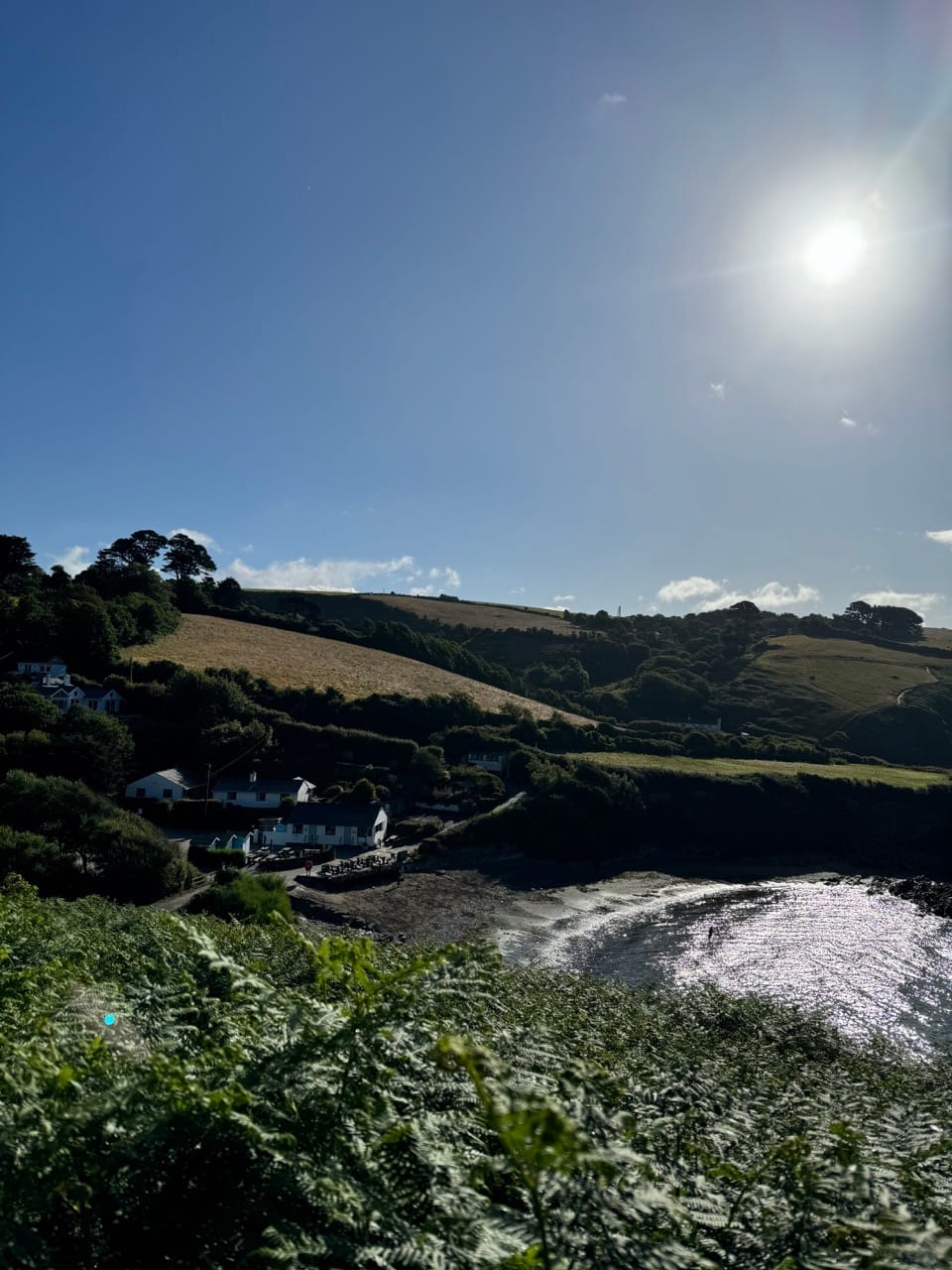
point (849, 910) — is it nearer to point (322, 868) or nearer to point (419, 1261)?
point (322, 868)

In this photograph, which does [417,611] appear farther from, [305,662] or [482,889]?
[482,889]

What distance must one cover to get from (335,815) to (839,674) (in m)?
99.1

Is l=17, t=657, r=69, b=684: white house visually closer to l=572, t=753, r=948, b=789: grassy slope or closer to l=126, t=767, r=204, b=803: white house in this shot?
l=126, t=767, r=204, b=803: white house

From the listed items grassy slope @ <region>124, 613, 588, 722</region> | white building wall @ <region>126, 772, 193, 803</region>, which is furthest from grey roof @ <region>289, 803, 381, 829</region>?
grassy slope @ <region>124, 613, 588, 722</region>

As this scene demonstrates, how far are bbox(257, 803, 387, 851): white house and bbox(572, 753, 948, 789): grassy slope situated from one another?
81.4 feet

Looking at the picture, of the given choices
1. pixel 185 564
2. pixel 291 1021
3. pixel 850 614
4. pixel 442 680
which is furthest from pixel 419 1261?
pixel 850 614

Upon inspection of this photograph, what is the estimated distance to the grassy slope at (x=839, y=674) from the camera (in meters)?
116

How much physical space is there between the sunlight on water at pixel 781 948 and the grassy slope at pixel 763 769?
20098 mm

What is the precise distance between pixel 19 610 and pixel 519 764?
52.4m

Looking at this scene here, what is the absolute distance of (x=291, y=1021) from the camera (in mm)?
4711

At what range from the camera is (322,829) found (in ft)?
200

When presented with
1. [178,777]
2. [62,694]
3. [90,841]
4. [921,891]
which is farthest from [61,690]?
[921,891]

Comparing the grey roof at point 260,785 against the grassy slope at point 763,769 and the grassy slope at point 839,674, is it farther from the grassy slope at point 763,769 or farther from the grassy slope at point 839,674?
the grassy slope at point 839,674

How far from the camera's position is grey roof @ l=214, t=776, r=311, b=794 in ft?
→ 211
